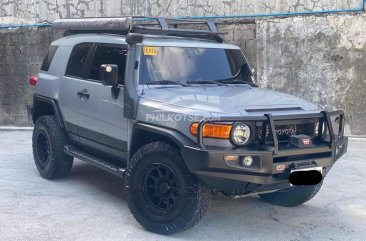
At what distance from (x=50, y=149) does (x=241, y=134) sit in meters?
3.02

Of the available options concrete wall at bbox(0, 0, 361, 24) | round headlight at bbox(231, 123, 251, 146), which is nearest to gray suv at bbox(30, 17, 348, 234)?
round headlight at bbox(231, 123, 251, 146)

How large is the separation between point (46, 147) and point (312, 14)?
5186 mm

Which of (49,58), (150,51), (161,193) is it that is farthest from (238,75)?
(49,58)

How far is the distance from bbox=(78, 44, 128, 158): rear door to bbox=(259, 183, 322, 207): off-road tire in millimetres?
1677

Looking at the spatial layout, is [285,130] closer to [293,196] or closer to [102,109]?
[293,196]

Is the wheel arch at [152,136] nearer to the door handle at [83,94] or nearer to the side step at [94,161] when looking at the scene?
the side step at [94,161]

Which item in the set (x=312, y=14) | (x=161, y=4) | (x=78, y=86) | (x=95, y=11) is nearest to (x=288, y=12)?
(x=312, y=14)

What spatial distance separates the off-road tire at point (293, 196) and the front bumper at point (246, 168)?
94cm

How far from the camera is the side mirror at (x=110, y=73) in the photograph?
4.94m

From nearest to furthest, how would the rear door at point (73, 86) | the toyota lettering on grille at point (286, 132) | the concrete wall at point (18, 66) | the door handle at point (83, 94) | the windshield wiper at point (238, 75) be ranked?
the toyota lettering on grille at point (286, 132), the windshield wiper at point (238, 75), the door handle at point (83, 94), the rear door at point (73, 86), the concrete wall at point (18, 66)

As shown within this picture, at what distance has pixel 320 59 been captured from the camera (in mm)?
8859

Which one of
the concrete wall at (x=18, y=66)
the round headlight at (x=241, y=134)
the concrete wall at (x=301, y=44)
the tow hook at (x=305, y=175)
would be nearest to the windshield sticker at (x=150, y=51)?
the round headlight at (x=241, y=134)

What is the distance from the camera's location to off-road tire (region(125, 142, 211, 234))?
4242 mm

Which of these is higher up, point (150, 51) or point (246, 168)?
point (150, 51)
